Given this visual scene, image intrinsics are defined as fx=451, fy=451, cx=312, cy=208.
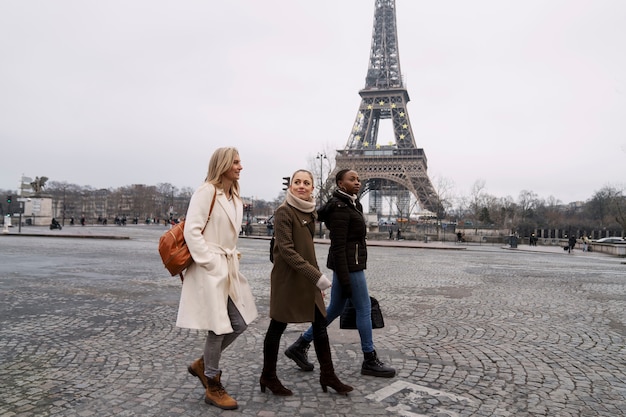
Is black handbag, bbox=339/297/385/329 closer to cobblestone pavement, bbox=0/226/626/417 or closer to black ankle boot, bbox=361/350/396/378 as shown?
black ankle boot, bbox=361/350/396/378

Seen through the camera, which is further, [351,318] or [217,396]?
[351,318]

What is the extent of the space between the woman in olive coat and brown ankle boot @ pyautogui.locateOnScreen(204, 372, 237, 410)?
37 centimetres

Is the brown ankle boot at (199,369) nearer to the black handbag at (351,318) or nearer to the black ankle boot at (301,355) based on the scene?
the black ankle boot at (301,355)

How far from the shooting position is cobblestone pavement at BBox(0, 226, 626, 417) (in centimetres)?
336

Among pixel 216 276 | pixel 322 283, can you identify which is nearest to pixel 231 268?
pixel 216 276

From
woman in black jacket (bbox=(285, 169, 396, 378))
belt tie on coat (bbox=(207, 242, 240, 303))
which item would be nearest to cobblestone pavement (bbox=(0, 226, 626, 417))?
woman in black jacket (bbox=(285, 169, 396, 378))

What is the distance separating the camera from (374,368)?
3.98 metres

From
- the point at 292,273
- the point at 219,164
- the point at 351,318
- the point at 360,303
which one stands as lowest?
the point at 351,318

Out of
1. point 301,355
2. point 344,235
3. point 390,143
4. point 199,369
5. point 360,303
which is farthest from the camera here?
point 390,143

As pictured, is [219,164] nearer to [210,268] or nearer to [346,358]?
[210,268]

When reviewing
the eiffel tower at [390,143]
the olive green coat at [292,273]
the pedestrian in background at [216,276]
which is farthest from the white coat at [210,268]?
the eiffel tower at [390,143]

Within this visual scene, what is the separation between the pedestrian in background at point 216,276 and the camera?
323 cm

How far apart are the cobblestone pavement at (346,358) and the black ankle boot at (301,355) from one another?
7cm

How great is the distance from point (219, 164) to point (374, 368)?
7.29 feet
